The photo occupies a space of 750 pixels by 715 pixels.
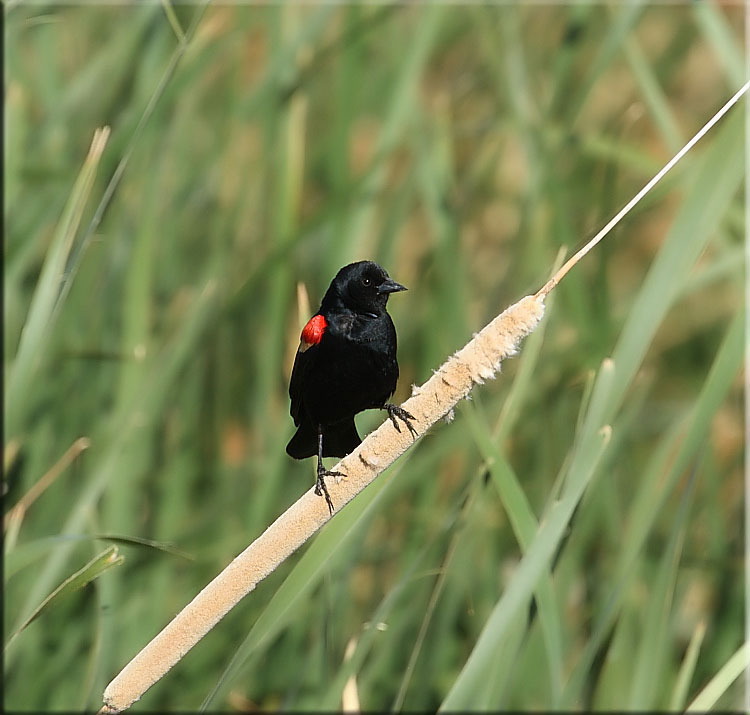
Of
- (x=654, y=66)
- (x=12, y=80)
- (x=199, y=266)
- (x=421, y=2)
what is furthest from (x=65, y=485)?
(x=654, y=66)

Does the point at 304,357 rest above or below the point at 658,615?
above

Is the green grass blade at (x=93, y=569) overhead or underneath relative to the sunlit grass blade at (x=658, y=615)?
overhead

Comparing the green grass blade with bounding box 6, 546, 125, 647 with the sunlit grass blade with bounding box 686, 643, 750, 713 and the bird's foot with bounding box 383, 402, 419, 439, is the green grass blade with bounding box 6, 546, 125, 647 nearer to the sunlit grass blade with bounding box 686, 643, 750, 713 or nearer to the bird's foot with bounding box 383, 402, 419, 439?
the bird's foot with bounding box 383, 402, 419, 439

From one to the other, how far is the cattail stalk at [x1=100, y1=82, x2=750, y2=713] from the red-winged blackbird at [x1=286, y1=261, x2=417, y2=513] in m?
0.08

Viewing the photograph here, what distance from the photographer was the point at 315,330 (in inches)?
27.1

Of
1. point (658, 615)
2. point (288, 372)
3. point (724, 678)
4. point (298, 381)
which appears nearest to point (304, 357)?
point (298, 381)

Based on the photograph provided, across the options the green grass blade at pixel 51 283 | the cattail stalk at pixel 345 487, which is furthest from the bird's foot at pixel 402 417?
the green grass blade at pixel 51 283

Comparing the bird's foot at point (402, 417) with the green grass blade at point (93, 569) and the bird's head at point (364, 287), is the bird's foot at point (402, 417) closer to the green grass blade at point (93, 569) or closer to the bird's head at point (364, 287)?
the bird's head at point (364, 287)

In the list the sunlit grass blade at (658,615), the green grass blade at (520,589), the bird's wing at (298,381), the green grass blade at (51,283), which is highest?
the green grass blade at (51,283)

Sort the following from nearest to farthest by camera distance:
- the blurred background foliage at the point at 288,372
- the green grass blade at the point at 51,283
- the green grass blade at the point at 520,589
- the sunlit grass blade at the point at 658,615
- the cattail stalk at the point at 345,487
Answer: the cattail stalk at the point at 345,487 < the green grass blade at the point at 520,589 < the green grass blade at the point at 51,283 < the sunlit grass blade at the point at 658,615 < the blurred background foliage at the point at 288,372

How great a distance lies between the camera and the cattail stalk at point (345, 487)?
0.50 metres

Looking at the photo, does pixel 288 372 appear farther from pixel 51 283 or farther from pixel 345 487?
pixel 345 487

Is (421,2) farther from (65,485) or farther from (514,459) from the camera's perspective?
(65,485)

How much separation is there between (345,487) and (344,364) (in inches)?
5.8
